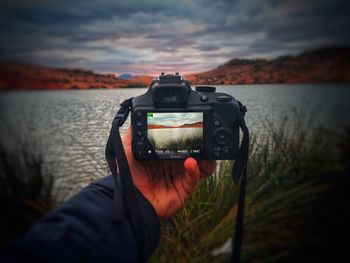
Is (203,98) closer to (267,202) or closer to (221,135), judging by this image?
(221,135)

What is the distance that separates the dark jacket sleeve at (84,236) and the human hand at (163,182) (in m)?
0.06

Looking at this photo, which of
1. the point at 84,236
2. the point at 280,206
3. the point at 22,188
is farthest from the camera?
the point at 280,206

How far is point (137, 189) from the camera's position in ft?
2.01

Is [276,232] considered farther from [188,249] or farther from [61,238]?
[61,238]

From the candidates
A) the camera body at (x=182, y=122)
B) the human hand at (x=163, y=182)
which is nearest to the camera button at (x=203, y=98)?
the camera body at (x=182, y=122)

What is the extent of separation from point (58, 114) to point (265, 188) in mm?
649

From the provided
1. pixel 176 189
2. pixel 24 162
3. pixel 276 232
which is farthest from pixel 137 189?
pixel 276 232

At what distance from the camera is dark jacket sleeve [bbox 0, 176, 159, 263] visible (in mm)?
427

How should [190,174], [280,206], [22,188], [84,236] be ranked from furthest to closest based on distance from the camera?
[280,206], [22,188], [190,174], [84,236]

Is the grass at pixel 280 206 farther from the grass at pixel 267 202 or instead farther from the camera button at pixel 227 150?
the camera button at pixel 227 150

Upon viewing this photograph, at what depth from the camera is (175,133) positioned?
0.60 meters

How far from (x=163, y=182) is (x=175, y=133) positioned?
0.10m

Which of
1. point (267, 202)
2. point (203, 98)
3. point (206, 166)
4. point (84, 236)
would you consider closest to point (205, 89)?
point (203, 98)

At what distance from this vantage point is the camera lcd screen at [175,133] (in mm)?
602
